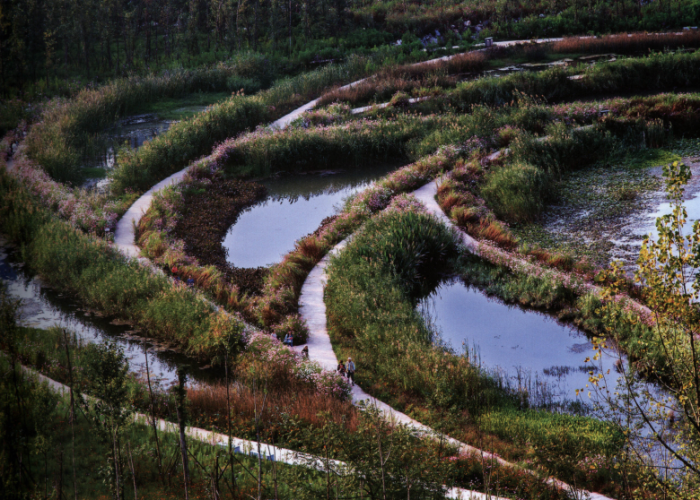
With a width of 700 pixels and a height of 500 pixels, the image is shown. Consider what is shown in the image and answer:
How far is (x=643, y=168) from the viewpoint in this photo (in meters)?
19.8

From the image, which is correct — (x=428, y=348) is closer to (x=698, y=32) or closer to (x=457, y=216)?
(x=457, y=216)

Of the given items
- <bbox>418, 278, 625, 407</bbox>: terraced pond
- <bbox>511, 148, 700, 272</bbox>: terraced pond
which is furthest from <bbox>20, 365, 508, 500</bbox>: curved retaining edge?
<bbox>511, 148, 700, 272</bbox>: terraced pond

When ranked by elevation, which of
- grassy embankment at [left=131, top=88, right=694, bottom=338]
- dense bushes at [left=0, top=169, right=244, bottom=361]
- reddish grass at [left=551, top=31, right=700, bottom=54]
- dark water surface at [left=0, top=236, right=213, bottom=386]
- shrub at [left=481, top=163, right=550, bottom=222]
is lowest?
dark water surface at [left=0, top=236, right=213, bottom=386]

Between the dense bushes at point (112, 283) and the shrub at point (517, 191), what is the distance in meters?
8.71

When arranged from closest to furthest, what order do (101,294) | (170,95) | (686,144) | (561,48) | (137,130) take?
(101,294), (686,144), (137,130), (170,95), (561,48)

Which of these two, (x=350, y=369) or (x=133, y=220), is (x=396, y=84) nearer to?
(x=133, y=220)

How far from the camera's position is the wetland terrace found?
24.9 feet

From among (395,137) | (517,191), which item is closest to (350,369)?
(517,191)

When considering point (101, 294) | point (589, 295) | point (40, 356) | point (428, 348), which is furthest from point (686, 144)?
point (40, 356)

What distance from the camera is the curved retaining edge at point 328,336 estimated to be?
872 cm

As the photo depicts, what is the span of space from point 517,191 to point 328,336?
8.06 metres

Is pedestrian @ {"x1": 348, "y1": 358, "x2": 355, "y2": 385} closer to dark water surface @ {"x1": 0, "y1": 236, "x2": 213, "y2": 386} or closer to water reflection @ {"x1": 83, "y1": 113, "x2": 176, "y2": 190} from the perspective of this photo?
dark water surface @ {"x1": 0, "y1": 236, "x2": 213, "y2": 386}

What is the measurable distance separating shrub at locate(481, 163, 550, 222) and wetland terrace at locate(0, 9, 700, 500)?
3.3 inches

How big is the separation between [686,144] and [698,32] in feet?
49.2
